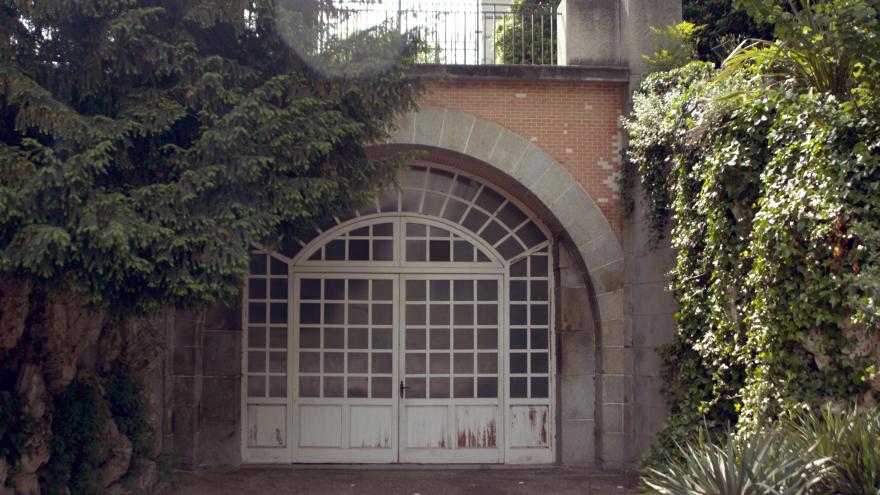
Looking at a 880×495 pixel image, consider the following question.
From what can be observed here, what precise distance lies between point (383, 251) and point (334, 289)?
0.76 m

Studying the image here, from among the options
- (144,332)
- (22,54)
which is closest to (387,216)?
(144,332)

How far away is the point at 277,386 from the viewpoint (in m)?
11.2

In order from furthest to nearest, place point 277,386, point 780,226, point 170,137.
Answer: point 277,386, point 170,137, point 780,226

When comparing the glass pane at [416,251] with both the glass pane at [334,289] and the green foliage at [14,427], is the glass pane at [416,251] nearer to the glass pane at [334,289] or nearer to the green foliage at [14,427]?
the glass pane at [334,289]

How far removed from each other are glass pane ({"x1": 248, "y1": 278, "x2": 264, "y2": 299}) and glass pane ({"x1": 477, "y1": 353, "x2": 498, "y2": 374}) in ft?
9.04

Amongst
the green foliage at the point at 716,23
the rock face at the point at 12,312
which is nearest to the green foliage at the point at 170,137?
the rock face at the point at 12,312

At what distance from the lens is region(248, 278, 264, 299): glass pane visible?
1130 centimetres

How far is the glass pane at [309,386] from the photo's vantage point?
11242mm

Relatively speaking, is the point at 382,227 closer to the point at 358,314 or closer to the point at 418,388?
the point at 358,314

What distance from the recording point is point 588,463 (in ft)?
36.3

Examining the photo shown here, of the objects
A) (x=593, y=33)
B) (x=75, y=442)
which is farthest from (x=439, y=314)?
(x=75, y=442)

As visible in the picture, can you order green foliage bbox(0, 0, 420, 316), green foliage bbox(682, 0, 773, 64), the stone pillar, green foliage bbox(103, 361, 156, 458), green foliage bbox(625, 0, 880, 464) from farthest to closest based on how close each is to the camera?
1. green foliage bbox(682, 0, 773, 64)
2. the stone pillar
3. green foliage bbox(103, 361, 156, 458)
4. green foliage bbox(625, 0, 880, 464)
5. green foliage bbox(0, 0, 420, 316)

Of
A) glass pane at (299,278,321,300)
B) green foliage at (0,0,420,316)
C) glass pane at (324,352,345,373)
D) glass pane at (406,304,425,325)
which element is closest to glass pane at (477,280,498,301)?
glass pane at (406,304,425,325)

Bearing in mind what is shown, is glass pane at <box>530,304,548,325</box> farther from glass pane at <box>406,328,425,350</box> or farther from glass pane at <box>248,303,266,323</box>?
glass pane at <box>248,303,266,323</box>
